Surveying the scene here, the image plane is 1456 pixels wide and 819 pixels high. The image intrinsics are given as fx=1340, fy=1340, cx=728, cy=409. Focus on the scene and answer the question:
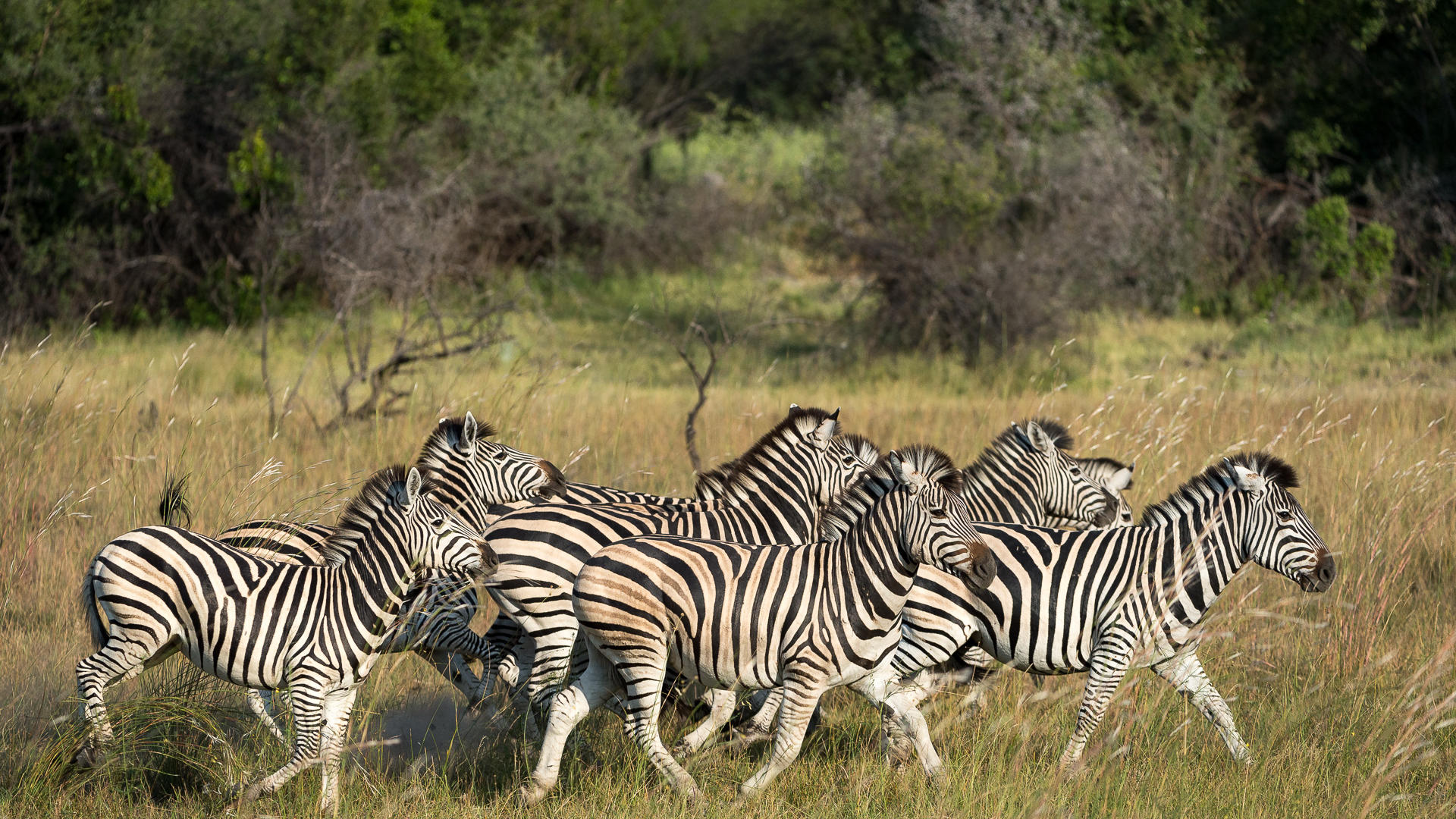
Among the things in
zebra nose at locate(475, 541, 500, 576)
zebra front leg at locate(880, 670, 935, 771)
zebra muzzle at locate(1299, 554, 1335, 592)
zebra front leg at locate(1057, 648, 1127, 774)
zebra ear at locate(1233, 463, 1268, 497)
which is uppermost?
zebra ear at locate(1233, 463, 1268, 497)

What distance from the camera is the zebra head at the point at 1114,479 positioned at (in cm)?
679

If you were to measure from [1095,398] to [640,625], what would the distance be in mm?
9038

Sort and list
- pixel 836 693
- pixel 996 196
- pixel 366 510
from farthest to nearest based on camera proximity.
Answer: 1. pixel 996 196
2. pixel 836 693
3. pixel 366 510

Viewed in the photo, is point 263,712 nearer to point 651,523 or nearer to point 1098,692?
point 651,523

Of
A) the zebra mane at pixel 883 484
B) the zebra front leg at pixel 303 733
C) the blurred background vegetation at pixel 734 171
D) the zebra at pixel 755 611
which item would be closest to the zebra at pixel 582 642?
the zebra mane at pixel 883 484

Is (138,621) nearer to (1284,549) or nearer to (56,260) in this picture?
(1284,549)

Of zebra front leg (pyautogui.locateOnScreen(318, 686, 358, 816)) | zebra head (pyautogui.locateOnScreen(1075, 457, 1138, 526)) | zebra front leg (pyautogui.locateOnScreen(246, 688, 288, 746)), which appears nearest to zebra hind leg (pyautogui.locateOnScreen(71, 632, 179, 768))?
zebra front leg (pyautogui.locateOnScreen(246, 688, 288, 746))

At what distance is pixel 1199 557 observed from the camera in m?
5.39

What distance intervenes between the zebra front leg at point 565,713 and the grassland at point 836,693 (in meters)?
0.15

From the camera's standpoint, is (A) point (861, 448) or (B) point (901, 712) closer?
(B) point (901, 712)

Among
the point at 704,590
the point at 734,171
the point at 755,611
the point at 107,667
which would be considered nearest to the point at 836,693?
the point at 755,611

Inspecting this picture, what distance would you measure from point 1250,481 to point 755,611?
2210 millimetres

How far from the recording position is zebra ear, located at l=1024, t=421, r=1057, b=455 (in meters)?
6.76

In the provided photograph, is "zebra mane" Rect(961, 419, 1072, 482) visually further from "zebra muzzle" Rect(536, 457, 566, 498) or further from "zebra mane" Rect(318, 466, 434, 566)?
"zebra mane" Rect(318, 466, 434, 566)
